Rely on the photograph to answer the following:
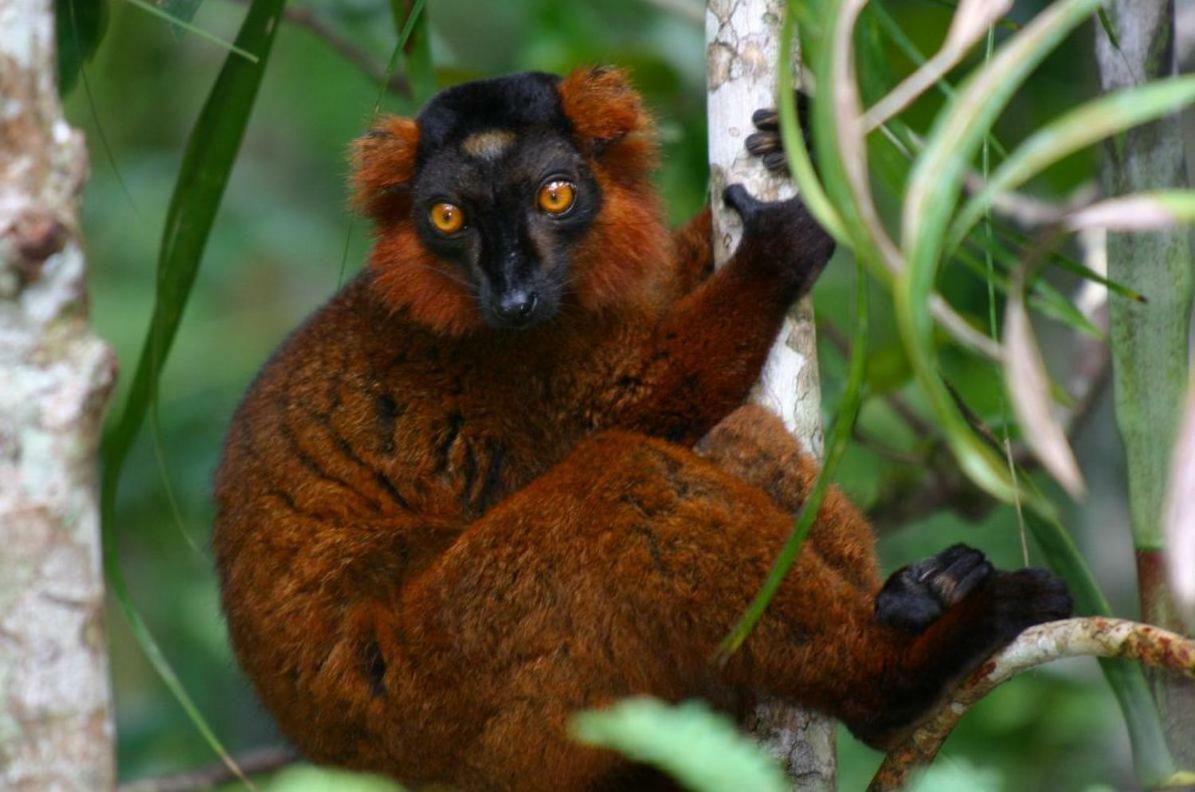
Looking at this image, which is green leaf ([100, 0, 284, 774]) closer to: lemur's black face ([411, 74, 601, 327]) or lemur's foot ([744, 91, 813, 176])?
lemur's black face ([411, 74, 601, 327])

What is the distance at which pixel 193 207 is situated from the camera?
13.8 feet

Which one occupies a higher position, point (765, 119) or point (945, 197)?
point (765, 119)

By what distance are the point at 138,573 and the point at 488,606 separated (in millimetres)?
7815

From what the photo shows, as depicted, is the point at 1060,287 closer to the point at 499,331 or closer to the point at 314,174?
the point at 499,331

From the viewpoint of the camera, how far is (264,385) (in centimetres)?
544

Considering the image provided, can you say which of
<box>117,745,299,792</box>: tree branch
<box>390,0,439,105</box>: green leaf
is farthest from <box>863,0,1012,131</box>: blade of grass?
<box>117,745,299,792</box>: tree branch

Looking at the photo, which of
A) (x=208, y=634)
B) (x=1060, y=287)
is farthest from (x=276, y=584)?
(x=1060, y=287)

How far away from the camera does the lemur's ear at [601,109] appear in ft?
17.8

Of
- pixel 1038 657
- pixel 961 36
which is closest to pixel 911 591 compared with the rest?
pixel 1038 657

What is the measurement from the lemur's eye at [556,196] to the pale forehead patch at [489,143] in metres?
0.21

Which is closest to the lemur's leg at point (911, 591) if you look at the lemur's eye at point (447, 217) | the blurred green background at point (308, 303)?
the blurred green background at point (308, 303)

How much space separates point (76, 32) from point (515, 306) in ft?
5.37

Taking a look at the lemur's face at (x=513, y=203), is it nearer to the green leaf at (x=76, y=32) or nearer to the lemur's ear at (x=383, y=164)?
the lemur's ear at (x=383, y=164)

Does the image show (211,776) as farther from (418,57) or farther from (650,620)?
(418,57)
